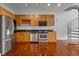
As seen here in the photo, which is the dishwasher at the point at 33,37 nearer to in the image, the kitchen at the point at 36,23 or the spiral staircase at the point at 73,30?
the kitchen at the point at 36,23

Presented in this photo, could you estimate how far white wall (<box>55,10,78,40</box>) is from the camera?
35.6 ft

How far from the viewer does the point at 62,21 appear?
11070 mm

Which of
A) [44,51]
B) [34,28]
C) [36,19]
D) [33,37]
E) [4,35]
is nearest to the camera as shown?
[4,35]

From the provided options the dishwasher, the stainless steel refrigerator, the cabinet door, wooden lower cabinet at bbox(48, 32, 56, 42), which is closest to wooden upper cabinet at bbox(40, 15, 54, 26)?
wooden lower cabinet at bbox(48, 32, 56, 42)

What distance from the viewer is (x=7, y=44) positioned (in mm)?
5508

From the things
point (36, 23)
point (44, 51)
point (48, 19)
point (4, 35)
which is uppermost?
point (48, 19)

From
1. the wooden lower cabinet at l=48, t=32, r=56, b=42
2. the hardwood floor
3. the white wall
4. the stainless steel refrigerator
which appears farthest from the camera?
the white wall

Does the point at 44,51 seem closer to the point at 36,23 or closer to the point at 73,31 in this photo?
the point at 36,23

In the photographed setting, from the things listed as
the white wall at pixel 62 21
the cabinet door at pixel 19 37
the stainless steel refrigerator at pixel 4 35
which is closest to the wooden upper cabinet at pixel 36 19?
the white wall at pixel 62 21

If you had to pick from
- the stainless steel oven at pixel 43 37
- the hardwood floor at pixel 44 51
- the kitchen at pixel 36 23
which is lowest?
the hardwood floor at pixel 44 51

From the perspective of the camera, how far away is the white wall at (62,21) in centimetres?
1085

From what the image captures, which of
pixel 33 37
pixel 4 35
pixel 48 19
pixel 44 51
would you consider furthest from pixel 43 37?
pixel 4 35

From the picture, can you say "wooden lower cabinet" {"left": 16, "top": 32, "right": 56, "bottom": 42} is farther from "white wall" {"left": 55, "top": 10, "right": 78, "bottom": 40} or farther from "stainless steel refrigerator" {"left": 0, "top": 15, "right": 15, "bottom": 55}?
"stainless steel refrigerator" {"left": 0, "top": 15, "right": 15, "bottom": 55}

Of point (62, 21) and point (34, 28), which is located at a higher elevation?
point (62, 21)
